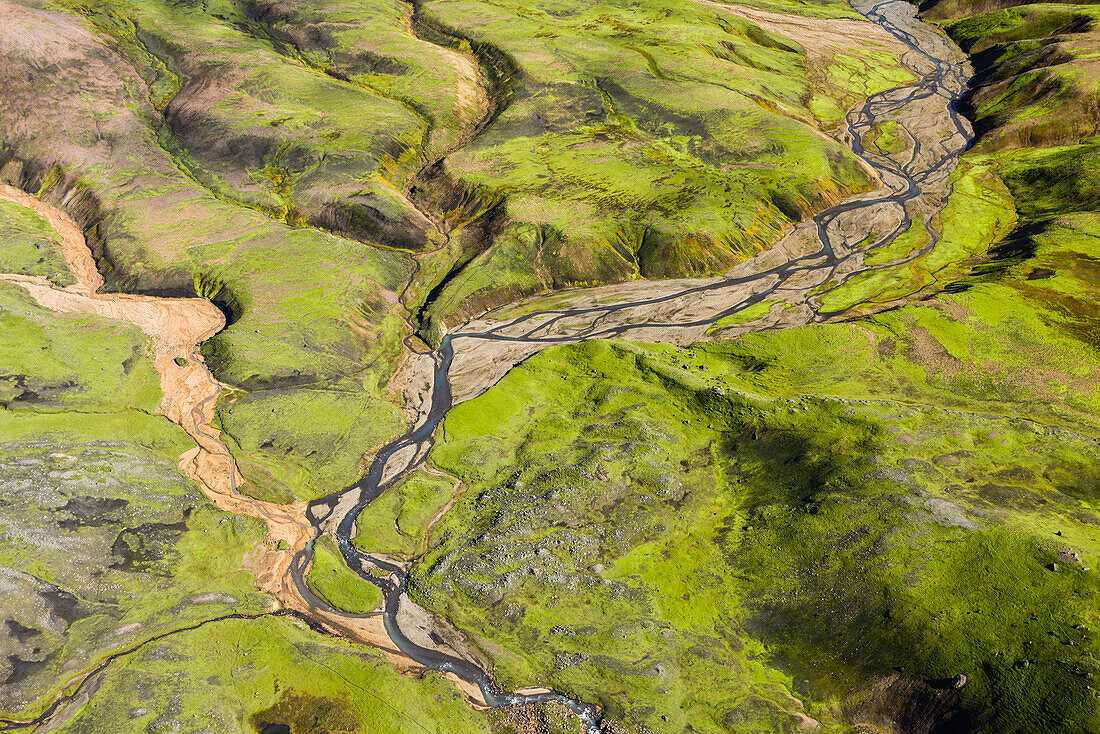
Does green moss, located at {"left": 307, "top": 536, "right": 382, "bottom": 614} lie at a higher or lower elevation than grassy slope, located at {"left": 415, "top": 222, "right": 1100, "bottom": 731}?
lower

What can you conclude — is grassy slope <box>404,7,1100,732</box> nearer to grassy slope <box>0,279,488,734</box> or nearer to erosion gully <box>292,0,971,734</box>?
erosion gully <box>292,0,971,734</box>

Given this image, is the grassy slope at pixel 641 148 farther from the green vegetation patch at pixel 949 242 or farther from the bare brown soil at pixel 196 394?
the bare brown soil at pixel 196 394

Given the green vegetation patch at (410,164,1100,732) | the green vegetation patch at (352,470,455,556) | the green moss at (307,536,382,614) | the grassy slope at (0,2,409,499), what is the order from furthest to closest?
the grassy slope at (0,2,409,499)
the green vegetation patch at (352,470,455,556)
the green moss at (307,536,382,614)
the green vegetation patch at (410,164,1100,732)

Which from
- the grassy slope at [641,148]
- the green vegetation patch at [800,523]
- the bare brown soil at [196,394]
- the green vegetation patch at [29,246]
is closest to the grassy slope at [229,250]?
the bare brown soil at [196,394]

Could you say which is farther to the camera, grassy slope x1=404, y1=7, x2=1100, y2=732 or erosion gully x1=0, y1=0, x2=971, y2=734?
erosion gully x1=0, y1=0, x2=971, y2=734

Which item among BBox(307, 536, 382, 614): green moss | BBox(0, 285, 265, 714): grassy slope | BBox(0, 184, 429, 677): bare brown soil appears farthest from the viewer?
BBox(0, 184, 429, 677): bare brown soil

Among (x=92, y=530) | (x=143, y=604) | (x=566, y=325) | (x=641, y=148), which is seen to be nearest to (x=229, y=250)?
(x=92, y=530)

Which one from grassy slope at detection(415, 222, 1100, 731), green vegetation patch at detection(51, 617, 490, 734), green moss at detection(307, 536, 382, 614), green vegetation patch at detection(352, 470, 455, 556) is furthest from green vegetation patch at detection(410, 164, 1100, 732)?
green vegetation patch at detection(51, 617, 490, 734)
